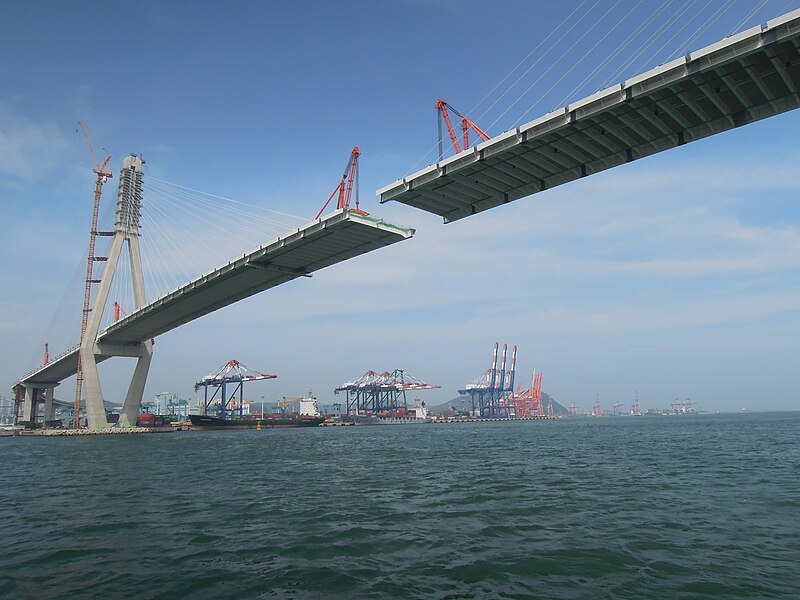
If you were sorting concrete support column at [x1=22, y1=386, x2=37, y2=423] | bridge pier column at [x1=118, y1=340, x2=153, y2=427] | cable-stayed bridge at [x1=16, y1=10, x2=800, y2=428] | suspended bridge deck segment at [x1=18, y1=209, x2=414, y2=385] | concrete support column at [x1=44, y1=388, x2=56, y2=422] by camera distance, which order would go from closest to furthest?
cable-stayed bridge at [x1=16, y1=10, x2=800, y2=428] < suspended bridge deck segment at [x1=18, y1=209, x2=414, y2=385] < bridge pier column at [x1=118, y1=340, x2=153, y2=427] < concrete support column at [x1=22, y1=386, x2=37, y2=423] < concrete support column at [x1=44, y1=388, x2=56, y2=422]

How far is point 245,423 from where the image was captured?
374ft

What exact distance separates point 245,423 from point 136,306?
54.2 metres

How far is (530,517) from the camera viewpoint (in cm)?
1462

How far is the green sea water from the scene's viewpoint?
31.1 feet

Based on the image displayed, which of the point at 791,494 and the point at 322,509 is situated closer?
the point at 322,509

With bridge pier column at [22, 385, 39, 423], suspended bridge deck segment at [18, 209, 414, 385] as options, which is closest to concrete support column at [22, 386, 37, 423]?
bridge pier column at [22, 385, 39, 423]

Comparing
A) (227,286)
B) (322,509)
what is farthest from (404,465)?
(227,286)

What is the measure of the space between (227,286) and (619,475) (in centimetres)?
4537

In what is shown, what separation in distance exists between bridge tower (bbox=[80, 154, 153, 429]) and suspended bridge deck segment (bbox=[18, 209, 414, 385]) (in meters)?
1.39

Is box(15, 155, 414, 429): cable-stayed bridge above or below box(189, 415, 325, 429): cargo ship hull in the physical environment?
above

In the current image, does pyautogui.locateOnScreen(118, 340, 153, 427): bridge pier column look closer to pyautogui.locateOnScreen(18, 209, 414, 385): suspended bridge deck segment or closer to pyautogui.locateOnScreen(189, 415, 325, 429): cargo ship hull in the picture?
pyautogui.locateOnScreen(18, 209, 414, 385): suspended bridge deck segment

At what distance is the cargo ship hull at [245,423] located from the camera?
105812 mm

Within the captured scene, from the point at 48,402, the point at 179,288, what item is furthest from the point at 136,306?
the point at 48,402

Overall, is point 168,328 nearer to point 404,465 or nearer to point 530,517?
point 404,465
